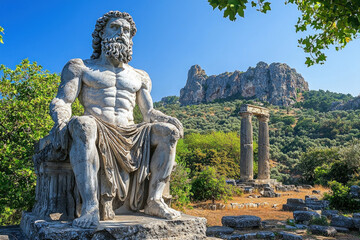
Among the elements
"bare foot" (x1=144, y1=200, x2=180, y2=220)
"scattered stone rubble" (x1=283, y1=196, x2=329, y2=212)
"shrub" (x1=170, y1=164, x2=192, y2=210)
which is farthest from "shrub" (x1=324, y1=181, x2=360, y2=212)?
"bare foot" (x1=144, y1=200, x2=180, y2=220)

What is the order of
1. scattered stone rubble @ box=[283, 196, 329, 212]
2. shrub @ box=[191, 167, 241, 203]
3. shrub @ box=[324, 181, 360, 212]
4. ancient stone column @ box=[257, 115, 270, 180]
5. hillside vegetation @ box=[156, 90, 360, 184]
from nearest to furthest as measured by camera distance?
shrub @ box=[324, 181, 360, 212], scattered stone rubble @ box=[283, 196, 329, 212], shrub @ box=[191, 167, 241, 203], ancient stone column @ box=[257, 115, 270, 180], hillside vegetation @ box=[156, 90, 360, 184]

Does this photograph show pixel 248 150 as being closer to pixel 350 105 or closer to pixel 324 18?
pixel 324 18

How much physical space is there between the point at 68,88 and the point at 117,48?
2.46 feet

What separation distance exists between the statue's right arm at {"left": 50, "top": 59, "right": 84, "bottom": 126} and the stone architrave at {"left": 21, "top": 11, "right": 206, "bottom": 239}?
0.01 m

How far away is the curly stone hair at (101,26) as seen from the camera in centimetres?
384

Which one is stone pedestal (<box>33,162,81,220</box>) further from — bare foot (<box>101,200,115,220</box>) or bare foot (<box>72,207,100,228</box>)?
bare foot (<box>72,207,100,228</box>)

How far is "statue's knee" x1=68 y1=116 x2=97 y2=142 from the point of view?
9.61ft

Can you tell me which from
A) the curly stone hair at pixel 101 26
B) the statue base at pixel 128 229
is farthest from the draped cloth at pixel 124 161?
the curly stone hair at pixel 101 26

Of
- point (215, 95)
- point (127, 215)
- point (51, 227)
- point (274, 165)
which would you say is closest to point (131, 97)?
point (127, 215)

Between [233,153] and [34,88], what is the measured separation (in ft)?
68.4

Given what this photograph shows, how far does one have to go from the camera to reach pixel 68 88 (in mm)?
3584

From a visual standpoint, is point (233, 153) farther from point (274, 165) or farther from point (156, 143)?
point (156, 143)

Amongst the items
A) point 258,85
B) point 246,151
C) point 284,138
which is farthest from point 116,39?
point 258,85

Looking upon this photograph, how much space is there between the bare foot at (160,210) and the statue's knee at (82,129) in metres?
0.93
